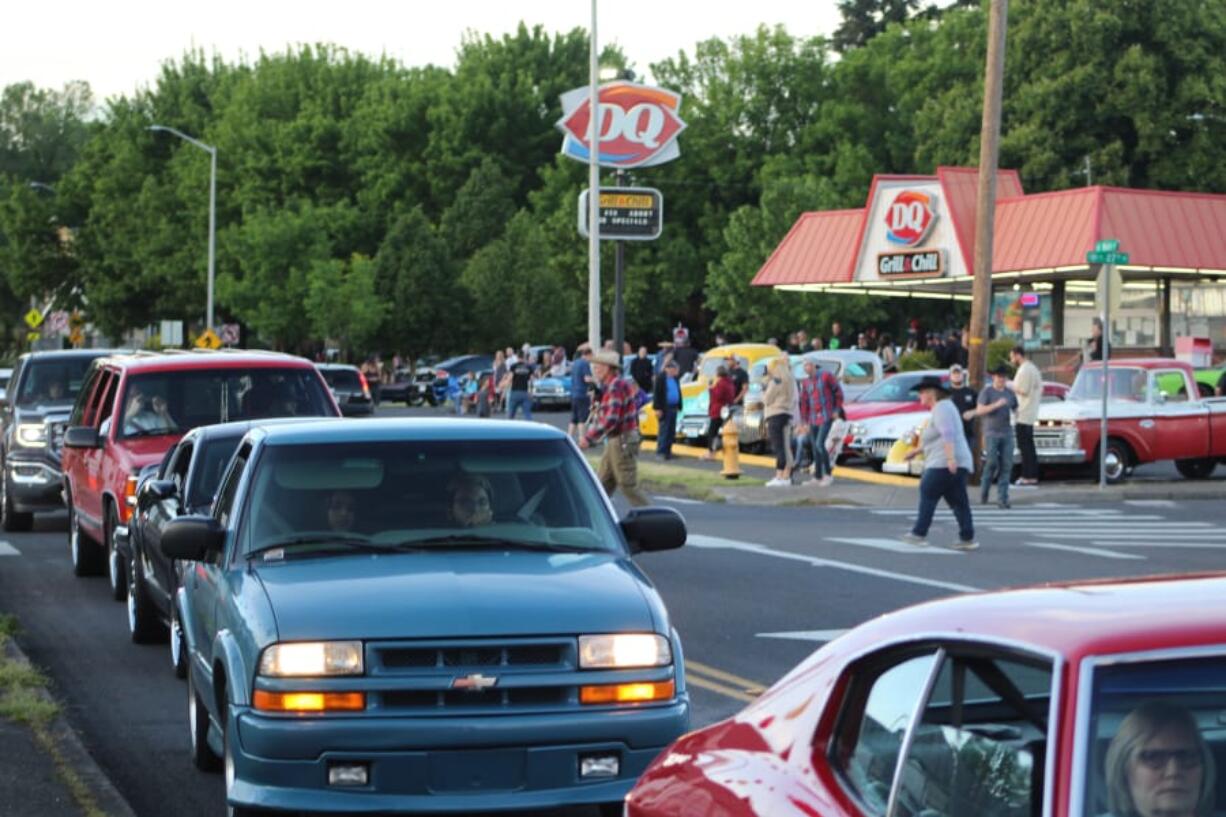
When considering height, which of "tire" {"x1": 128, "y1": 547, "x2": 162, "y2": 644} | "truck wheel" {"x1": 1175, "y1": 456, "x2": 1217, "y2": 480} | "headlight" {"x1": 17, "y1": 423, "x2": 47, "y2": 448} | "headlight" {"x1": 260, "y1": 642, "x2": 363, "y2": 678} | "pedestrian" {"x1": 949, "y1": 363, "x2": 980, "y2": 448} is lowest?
"truck wheel" {"x1": 1175, "y1": 456, "x2": 1217, "y2": 480}

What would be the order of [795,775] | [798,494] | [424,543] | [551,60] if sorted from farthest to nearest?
[551,60]
[798,494]
[424,543]
[795,775]

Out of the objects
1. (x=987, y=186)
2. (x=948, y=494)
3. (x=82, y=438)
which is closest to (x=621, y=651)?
(x=82, y=438)

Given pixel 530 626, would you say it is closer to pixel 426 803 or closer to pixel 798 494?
pixel 426 803

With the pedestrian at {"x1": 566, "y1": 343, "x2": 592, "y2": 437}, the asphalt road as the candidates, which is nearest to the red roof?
the pedestrian at {"x1": 566, "y1": 343, "x2": 592, "y2": 437}

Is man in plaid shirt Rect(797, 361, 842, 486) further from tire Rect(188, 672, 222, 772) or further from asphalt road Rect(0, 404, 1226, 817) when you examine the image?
tire Rect(188, 672, 222, 772)

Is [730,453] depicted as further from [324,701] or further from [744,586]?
[324,701]

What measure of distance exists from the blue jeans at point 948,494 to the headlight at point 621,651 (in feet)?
45.0

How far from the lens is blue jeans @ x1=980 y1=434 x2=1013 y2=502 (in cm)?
2765

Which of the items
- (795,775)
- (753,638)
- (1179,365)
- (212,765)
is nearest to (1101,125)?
(1179,365)

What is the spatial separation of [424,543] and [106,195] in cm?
9522

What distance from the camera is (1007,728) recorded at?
13.5 ft

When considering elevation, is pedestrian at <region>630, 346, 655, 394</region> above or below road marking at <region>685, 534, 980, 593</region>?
above

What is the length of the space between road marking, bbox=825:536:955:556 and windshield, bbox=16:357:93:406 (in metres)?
8.53

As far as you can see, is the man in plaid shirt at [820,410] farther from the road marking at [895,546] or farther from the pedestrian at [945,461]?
the pedestrian at [945,461]
